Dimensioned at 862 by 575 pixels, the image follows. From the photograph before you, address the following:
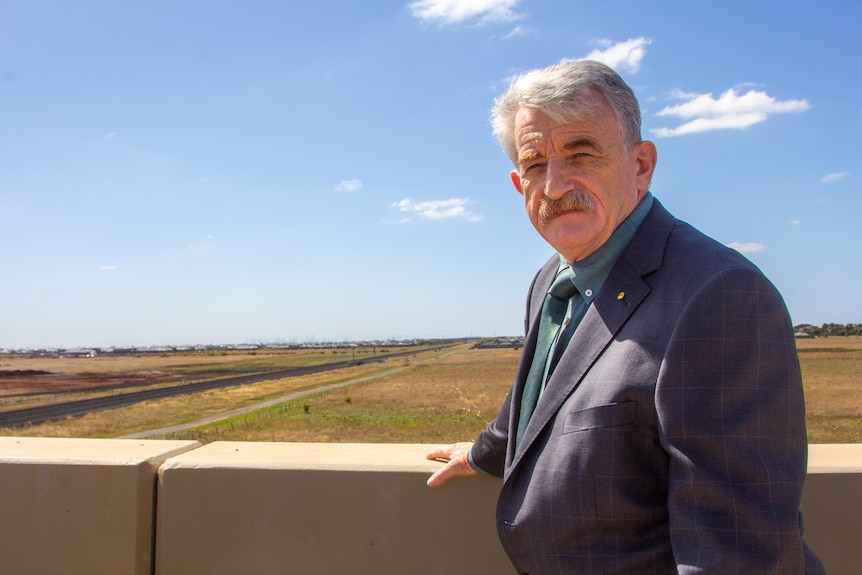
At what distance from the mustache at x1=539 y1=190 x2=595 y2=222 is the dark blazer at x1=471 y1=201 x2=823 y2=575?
0.16 meters

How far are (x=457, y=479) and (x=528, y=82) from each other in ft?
4.21

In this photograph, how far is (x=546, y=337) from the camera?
1.88m

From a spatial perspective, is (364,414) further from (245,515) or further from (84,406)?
(245,515)

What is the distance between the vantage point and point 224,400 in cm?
4812

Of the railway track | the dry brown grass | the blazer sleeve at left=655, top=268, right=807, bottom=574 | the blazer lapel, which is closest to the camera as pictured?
the blazer sleeve at left=655, top=268, right=807, bottom=574

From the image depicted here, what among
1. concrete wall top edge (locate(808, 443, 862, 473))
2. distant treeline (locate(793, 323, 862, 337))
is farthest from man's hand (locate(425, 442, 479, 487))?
distant treeline (locate(793, 323, 862, 337))

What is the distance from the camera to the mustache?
5.70ft

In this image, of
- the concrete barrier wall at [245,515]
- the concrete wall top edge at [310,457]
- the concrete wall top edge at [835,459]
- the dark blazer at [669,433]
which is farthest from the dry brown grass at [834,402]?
the dark blazer at [669,433]

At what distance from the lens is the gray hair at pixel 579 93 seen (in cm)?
168

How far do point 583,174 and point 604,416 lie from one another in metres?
0.63

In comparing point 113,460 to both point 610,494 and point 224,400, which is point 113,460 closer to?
point 610,494

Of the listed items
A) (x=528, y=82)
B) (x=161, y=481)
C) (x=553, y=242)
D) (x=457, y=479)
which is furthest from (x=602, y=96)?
(x=161, y=481)

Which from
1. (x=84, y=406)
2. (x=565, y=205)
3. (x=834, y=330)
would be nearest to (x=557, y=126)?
(x=565, y=205)

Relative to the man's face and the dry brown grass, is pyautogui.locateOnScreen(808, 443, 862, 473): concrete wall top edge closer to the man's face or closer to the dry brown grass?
the man's face
